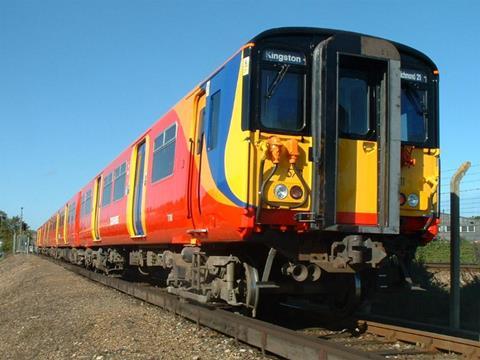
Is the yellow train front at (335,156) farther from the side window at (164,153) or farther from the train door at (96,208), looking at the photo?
the train door at (96,208)

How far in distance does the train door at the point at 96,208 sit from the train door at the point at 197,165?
1031cm

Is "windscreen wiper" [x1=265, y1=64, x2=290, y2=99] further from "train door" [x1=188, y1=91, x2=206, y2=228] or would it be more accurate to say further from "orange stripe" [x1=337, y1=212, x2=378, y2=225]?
"orange stripe" [x1=337, y1=212, x2=378, y2=225]

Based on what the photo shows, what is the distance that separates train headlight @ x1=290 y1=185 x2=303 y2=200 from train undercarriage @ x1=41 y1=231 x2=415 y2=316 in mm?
544

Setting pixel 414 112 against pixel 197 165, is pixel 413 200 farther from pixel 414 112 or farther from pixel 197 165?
pixel 197 165

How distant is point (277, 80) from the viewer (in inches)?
264

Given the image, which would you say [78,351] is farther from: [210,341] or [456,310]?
[456,310]

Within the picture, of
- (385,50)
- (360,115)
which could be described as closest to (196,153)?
(360,115)

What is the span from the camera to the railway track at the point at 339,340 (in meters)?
5.52

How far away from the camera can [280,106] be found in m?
6.71

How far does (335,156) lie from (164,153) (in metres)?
4.38

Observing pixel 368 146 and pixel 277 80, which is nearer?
pixel 277 80

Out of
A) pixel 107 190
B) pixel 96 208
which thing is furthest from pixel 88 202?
pixel 107 190

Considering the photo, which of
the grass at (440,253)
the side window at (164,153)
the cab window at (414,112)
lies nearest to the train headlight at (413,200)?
the cab window at (414,112)

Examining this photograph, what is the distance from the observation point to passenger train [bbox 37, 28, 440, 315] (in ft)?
20.9
